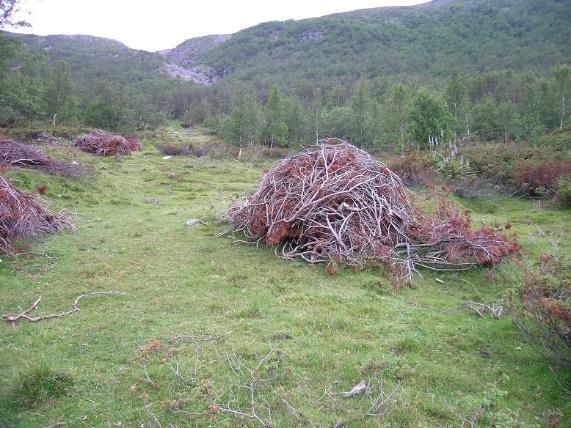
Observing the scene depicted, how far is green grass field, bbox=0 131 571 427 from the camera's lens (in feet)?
15.3

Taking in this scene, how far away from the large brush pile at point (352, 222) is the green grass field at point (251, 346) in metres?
0.45

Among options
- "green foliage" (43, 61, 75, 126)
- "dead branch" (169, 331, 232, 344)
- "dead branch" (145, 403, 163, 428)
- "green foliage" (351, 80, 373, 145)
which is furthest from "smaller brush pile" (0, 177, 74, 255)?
"green foliage" (351, 80, 373, 145)

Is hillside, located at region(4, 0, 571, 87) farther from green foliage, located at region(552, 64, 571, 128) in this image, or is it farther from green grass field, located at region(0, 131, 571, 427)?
green grass field, located at region(0, 131, 571, 427)

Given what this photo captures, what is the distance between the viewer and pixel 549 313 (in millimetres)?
5125

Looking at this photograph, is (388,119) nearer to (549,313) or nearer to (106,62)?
(549,313)

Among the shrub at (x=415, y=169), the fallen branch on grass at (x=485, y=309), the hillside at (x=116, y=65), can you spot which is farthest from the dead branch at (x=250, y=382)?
the hillside at (x=116, y=65)

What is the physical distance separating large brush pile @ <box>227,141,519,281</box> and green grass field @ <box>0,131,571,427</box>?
452mm

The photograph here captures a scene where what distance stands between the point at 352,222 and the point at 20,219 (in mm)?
7842

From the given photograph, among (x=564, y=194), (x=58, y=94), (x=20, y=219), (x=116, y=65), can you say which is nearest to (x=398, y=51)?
(x=116, y=65)

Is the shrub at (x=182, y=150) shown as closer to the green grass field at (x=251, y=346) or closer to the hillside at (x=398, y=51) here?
the green grass field at (x=251, y=346)

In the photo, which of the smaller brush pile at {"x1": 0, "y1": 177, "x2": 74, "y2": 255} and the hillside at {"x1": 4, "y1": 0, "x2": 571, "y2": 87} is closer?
the smaller brush pile at {"x1": 0, "y1": 177, "x2": 74, "y2": 255}

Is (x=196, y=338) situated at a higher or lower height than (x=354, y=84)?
lower

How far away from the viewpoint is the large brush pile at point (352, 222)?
938 centimetres

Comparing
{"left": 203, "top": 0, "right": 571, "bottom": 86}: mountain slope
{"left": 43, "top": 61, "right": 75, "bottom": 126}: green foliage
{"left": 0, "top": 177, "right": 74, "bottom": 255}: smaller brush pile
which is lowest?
{"left": 0, "top": 177, "right": 74, "bottom": 255}: smaller brush pile
